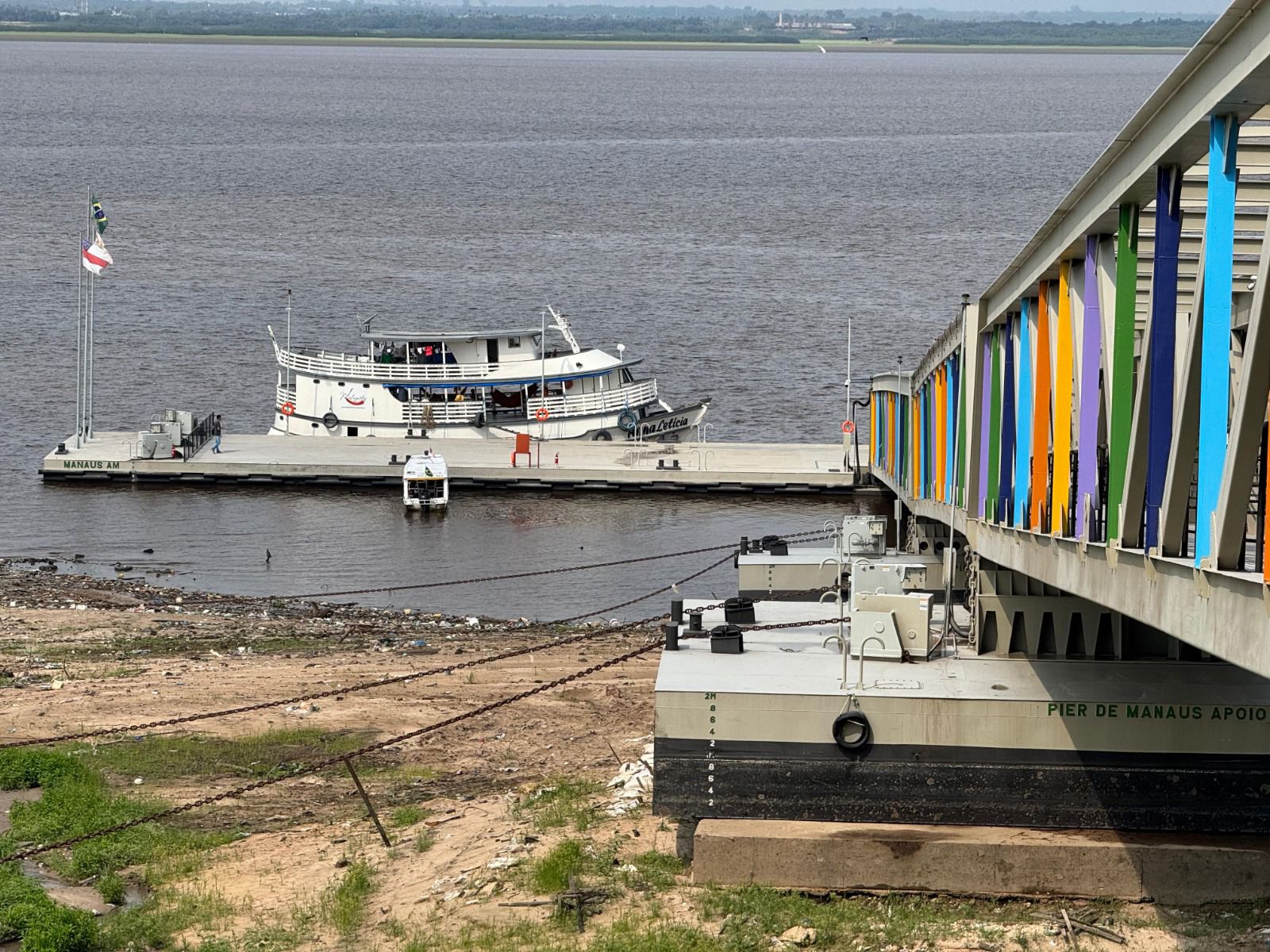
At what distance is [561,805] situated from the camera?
1639 centimetres

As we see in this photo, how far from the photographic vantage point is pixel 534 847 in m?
15.2

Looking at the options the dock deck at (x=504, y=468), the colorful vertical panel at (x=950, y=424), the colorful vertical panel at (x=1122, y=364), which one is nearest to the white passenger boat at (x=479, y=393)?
the dock deck at (x=504, y=468)

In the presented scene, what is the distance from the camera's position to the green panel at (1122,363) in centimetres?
1102

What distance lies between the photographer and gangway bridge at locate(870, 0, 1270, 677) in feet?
29.7

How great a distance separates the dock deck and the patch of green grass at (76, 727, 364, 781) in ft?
83.7

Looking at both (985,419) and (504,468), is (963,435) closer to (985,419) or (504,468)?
(985,419)

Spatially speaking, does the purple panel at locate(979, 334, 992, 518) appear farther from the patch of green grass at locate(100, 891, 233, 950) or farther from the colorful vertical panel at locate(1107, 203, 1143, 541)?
the patch of green grass at locate(100, 891, 233, 950)

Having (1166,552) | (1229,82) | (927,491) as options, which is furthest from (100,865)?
(927,491)

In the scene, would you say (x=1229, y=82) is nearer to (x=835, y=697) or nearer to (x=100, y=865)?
(x=835, y=697)

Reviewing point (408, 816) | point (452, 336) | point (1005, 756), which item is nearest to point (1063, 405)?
point (1005, 756)

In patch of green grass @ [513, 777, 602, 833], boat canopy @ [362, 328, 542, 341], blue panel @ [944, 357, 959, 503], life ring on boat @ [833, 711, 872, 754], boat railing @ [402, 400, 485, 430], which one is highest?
boat canopy @ [362, 328, 542, 341]

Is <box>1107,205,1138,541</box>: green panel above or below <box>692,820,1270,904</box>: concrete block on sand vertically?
above

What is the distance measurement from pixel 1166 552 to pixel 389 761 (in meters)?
10.4

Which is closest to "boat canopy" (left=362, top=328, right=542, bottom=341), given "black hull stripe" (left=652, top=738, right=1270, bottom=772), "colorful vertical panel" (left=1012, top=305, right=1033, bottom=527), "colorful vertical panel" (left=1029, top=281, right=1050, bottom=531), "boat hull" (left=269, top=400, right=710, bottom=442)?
"boat hull" (left=269, top=400, right=710, bottom=442)
